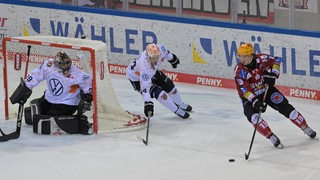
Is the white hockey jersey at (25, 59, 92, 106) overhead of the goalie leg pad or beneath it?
overhead

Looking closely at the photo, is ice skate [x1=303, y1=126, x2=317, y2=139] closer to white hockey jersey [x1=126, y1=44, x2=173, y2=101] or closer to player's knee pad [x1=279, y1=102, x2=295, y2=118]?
player's knee pad [x1=279, y1=102, x2=295, y2=118]

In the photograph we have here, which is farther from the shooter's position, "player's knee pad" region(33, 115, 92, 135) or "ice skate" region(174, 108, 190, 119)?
"ice skate" region(174, 108, 190, 119)

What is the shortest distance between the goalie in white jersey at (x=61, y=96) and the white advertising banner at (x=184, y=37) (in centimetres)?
270

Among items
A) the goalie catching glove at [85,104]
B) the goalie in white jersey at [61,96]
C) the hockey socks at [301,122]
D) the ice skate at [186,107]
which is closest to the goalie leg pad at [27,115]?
the goalie in white jersey at [61,96]

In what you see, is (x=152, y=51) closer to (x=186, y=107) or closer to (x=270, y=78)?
(x=186, y=107)

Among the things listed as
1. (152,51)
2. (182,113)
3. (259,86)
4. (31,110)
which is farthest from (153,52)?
(31,110)

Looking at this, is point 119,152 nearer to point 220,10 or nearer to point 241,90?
point 241,90

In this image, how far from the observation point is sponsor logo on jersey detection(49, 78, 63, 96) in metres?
10.3

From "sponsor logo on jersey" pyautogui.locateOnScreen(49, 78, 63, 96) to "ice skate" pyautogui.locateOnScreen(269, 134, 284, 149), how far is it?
7.93ft

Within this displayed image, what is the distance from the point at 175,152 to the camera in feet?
31.7

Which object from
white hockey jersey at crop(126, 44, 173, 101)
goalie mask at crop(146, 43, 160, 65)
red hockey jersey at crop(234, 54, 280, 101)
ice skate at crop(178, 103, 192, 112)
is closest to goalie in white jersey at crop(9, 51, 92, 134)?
white hockey jersey at crop(126, 44, 173, 101)

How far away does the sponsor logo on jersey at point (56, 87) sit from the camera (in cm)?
1031

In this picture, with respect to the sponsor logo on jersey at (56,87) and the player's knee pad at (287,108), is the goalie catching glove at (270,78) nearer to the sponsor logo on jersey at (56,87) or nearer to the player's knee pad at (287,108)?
the player's knee pad at (287,108)

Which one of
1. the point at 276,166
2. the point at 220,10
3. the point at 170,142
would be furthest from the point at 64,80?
the point at 220,10
